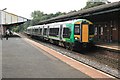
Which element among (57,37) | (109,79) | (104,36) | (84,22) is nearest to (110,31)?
(104,36)

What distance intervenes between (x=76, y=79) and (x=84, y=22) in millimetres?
14853

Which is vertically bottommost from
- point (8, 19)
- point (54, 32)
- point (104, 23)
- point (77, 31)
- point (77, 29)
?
point (54, 32)

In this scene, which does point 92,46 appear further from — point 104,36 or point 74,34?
point 104,36

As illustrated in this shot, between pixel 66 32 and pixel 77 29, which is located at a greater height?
pixel 77 29

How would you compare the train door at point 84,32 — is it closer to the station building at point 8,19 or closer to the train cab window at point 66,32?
the train cab window at point 66,32

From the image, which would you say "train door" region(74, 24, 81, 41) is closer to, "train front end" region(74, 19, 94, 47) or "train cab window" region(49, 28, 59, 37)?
"train front end" region(74, 19, 94, 47)

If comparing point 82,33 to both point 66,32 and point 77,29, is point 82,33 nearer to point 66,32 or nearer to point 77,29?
point 77,29


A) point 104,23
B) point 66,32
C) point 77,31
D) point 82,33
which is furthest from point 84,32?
point 104,23

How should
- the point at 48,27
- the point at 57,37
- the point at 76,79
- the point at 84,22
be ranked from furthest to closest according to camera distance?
the point at 48,27 < the point at 57,37 < the point at 84,22 < the point at 76,79

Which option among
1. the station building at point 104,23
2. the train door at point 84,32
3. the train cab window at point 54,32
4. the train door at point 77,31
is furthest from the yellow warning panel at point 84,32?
the train cab window at point 54,32

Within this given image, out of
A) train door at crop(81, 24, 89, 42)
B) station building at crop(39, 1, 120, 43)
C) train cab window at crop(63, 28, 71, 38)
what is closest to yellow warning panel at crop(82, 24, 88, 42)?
train door at crop(81, 24, 89, 42)

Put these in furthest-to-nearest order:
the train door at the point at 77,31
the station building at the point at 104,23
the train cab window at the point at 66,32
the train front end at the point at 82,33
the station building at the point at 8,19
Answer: the station building at the point at 8,19
the station building at the point at 104,23
the train cab window at the point at 66,32
the train door at the point at 77,31
the train front end at the point at 82,33

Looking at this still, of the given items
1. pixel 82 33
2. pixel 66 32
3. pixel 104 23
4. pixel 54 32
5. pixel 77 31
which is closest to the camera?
pixel 82 33

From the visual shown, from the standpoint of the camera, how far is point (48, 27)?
1425 inches
